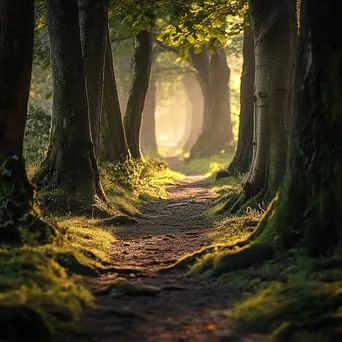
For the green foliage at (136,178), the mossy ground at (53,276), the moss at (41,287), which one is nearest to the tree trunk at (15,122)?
the mossy ground at (53,276)

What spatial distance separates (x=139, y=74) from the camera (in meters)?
22.2

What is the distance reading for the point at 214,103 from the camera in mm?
33156

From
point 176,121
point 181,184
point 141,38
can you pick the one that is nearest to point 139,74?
point 141,38

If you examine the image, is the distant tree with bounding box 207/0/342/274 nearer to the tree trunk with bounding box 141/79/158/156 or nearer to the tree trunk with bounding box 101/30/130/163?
the tree trunk with bounding box 101/30/130/163

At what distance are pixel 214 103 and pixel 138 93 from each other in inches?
459

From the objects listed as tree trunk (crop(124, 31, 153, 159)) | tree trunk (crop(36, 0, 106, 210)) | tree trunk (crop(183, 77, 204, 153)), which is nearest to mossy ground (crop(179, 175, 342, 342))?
tree trunk (crop(36, 0, 106, 210))

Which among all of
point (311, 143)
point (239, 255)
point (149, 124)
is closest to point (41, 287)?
point (239, 255)

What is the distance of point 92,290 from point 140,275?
3.43ft

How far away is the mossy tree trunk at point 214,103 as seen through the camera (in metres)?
32.6

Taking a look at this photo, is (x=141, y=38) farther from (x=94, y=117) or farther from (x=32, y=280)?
(x=32, y=280)

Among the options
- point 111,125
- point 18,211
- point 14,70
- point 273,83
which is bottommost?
point 18,211

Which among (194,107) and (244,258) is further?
(194,107)

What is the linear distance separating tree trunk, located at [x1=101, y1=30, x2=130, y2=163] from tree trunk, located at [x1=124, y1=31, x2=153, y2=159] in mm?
2634

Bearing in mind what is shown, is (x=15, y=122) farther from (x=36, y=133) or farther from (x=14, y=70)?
(x=36, y=133)
